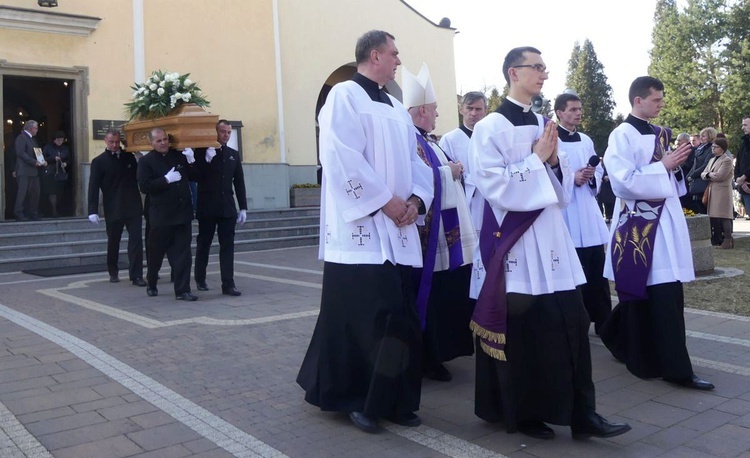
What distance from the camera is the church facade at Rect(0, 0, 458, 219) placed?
15117 mm

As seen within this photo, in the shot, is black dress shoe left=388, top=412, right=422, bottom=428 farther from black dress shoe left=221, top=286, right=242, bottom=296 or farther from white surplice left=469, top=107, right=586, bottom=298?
black dress shoe left=221, top=286, right=242, bottom=296

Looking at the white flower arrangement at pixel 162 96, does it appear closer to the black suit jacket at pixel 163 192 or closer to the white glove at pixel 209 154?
the white glove at pixel 209 154

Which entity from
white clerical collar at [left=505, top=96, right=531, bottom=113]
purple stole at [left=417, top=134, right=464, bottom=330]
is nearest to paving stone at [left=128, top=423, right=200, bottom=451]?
purple stole at [left=417, top=134, right=464, bottom=330]

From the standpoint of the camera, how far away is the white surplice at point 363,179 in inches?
161

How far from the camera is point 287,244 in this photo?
1514 centimetres

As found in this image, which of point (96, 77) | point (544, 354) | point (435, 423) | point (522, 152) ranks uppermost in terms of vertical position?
point (96, 77)

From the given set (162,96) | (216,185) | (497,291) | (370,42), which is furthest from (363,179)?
(162,96)

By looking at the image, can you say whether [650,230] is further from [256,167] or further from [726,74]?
[726,74]

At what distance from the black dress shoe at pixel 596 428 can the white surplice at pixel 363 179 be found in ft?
3.96

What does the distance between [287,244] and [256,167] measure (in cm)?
385

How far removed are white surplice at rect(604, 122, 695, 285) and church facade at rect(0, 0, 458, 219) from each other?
1261cm

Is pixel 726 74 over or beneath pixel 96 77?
over

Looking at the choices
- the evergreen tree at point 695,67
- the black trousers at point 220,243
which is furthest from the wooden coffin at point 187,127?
the evergreen tree at point 695,67

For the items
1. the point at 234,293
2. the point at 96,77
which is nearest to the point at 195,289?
the point at 234,293
